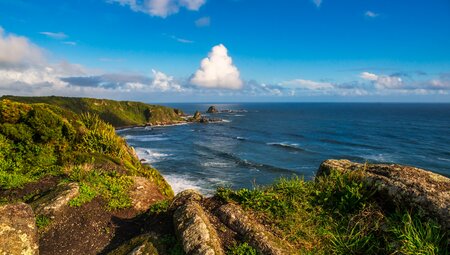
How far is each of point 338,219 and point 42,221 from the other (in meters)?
8.43

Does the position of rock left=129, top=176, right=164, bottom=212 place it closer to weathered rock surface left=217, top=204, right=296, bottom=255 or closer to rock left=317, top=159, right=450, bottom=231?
weathered rock surface left=217, top=204, right=296, bottom=255

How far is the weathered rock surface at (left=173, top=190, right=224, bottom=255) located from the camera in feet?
22.2

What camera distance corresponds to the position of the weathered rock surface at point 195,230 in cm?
677

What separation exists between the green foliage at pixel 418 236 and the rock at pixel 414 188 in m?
0.28

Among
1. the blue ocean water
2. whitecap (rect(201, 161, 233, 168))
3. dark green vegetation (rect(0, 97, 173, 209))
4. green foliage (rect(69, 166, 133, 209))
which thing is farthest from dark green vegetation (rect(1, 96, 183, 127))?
green foliage (rect(69, 166, 133, 209))

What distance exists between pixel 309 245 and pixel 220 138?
86536 millimetres

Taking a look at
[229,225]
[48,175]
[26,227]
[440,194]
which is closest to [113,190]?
[26,227]

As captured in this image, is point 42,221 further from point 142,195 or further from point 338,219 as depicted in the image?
point 338,219

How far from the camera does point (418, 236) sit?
6734 mm

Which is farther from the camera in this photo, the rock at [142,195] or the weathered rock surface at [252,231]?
the rock at [142,195]

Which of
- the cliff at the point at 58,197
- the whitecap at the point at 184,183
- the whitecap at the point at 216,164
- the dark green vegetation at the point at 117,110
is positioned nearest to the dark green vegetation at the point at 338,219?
the cliff at the point at 58,197

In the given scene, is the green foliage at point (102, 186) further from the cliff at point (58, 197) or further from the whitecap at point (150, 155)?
the whitecap at point (150, 155)

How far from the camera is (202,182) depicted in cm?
4541

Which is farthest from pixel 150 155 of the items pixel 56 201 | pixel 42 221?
pixel 42 221
